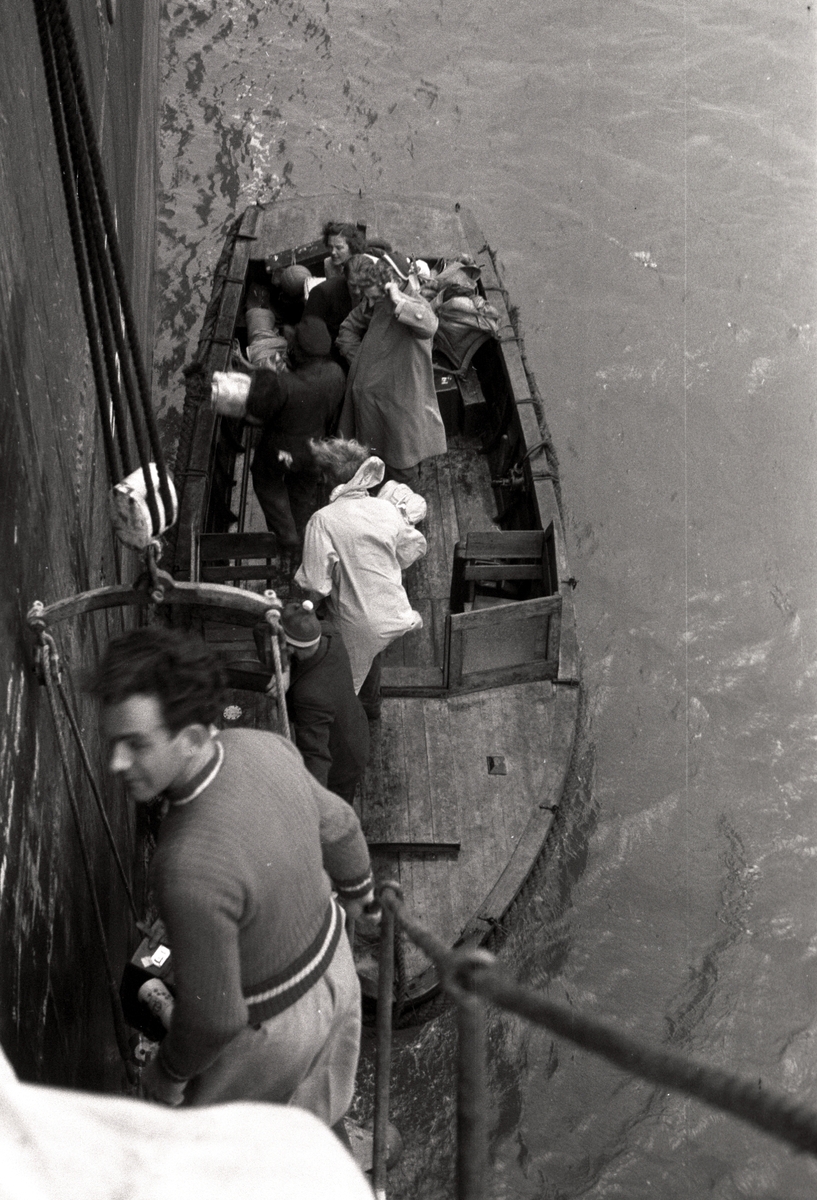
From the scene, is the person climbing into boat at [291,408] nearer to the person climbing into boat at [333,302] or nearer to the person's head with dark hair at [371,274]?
the person's head with dark hair at [371,274]

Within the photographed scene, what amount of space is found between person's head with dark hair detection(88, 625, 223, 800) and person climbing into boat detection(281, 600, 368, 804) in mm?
2065

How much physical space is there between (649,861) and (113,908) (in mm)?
3380

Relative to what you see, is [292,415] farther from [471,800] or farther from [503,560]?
[471,800]

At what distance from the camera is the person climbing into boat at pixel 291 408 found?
6.56 meters

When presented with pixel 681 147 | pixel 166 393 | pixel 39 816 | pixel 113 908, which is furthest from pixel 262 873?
pixel 681 147

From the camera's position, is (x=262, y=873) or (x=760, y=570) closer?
(x=262, y=873)

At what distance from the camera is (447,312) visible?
8281 mm

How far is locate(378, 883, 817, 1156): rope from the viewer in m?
1.18

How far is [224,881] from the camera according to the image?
246 centimetres

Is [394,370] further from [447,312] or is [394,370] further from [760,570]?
[760,570]

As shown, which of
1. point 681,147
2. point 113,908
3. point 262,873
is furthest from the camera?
point 681,147

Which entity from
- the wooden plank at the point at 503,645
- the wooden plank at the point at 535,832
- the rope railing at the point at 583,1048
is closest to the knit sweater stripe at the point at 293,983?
the rope railing at the point at 583,1048

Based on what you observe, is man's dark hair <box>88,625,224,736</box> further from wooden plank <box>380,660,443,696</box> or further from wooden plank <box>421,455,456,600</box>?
wooden plank <box>421,455,456,600</box>

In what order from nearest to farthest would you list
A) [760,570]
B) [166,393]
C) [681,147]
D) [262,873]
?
1. [262,873]
2. [760,570]
3. [166,393]
4. [681,147]
